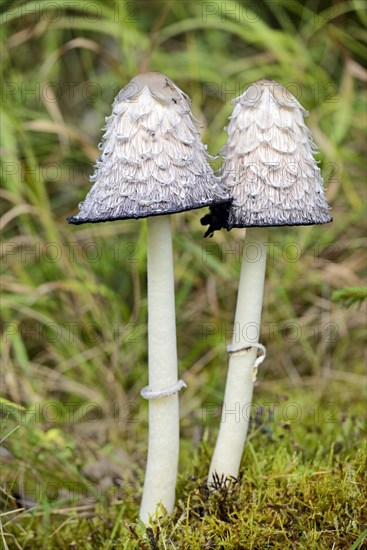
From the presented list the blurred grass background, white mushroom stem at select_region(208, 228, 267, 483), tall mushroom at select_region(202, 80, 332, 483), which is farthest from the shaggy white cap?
the blurred grass background

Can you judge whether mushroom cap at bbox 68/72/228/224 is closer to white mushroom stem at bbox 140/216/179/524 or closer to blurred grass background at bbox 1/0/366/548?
white mushroom stem at bbox 140/216/179/524

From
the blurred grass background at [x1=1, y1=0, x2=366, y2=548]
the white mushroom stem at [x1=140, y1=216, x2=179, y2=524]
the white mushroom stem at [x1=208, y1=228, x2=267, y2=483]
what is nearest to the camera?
the white mushroom stem at [x1=140, y1=216, x2=179, y2=524]

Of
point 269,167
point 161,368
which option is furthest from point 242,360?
point 269,167

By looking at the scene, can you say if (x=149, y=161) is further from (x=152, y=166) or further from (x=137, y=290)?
(x=137, y=290)

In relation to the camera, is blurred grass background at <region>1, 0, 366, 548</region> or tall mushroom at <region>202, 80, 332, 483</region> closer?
tall mushroom at <region>202, 80, 332, 483</region>

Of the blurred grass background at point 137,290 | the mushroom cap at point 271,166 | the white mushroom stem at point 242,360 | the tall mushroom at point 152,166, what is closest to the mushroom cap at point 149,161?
the tall mushroom at point 152,166

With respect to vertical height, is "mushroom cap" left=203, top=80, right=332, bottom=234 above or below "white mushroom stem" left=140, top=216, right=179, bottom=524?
above

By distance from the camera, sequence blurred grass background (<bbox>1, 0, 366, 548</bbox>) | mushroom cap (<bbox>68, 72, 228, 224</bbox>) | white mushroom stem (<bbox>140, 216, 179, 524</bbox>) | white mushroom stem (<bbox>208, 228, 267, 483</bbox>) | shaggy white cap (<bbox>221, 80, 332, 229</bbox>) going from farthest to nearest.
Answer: blurred grass background (<bbox>1, 0, 366, 548</bbox>) → white mushroom stem (<bbox>208, 228, 267, 483</bbox>) → white mushroom stem (<bbox>140, 216, 179, 524</bbox>) → shaggy white cap (<bbox>221, 80, 332, 229</bbox>) → mushroom cap (<bbox>68, 72, 228, 224</bbox>)

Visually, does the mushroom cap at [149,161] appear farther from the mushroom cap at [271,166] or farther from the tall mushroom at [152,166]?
the mushroom cap at [271,166]
